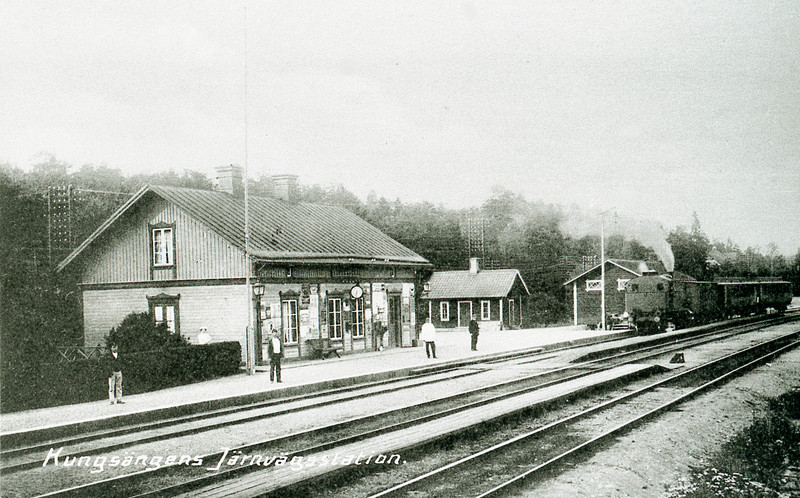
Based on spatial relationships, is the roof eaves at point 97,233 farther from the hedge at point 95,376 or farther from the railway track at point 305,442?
the railway track at point 305,442

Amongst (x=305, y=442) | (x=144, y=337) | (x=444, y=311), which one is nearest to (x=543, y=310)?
(x=444, y=311)

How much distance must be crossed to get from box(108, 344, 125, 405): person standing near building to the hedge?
144mm

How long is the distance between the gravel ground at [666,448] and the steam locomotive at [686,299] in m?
19.0

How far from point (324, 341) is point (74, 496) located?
702 inches

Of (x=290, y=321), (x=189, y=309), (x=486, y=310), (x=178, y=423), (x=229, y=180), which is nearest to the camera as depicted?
(x=178, y=423)

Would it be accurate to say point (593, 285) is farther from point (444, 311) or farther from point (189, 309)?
point (189, 309)

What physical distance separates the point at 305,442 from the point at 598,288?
127 ft

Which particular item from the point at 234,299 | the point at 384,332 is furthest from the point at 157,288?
the point at 384,332

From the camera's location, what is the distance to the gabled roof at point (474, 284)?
49.6m

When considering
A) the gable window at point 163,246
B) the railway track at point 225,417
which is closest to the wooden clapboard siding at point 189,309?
the gable window at point 163,246

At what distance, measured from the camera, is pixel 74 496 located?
8320 mm

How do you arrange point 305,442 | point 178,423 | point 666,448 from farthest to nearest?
1. point 178,423
2. point 305,442
3. point 666,448

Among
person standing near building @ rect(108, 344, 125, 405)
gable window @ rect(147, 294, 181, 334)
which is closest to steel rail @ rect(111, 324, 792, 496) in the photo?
person standing near building @ rect(108, 344, 125, 405)

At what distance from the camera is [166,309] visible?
82.0 feet
